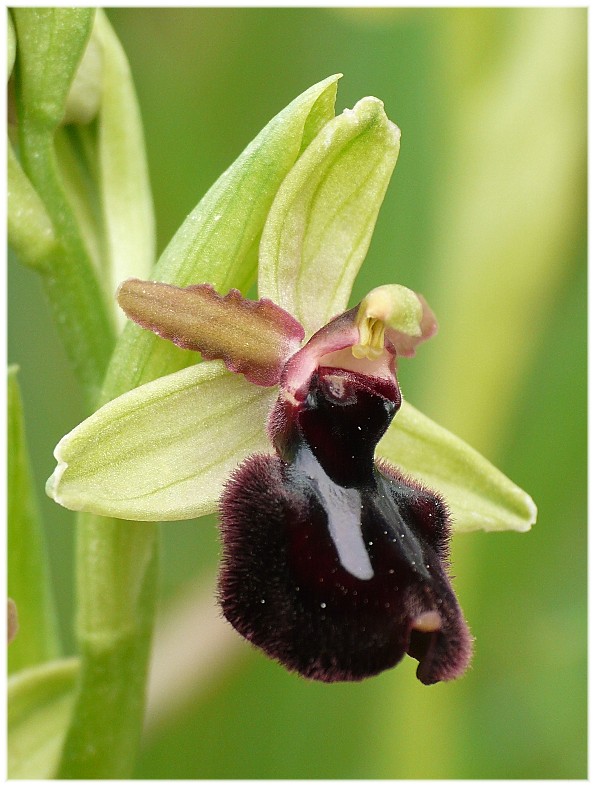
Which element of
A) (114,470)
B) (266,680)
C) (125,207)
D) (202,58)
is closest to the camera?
(114,470)

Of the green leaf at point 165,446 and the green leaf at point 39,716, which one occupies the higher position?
the green leaf at point 165,446

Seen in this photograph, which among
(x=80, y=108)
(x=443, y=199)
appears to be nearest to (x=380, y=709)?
(x=443, y=199)

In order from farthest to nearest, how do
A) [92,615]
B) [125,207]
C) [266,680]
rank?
[266,680] → [125,207] → [92,615]

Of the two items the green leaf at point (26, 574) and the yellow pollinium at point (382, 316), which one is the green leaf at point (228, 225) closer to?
the yellow pollinium at point (382, 316)

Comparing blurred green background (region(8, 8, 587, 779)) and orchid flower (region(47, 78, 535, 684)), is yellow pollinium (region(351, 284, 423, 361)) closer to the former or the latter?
orchid flower (region(47, 78, 535, 684))

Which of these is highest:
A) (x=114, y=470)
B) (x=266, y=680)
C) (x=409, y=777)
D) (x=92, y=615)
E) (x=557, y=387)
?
(x=114, y=470)

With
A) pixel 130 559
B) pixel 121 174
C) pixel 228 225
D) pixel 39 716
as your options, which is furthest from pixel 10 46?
pixel 39 716

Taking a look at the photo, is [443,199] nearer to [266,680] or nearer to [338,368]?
[266,680]

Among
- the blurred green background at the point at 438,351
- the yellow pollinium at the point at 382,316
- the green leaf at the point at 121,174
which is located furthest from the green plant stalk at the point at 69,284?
the blurred green background at the point at 438,351
